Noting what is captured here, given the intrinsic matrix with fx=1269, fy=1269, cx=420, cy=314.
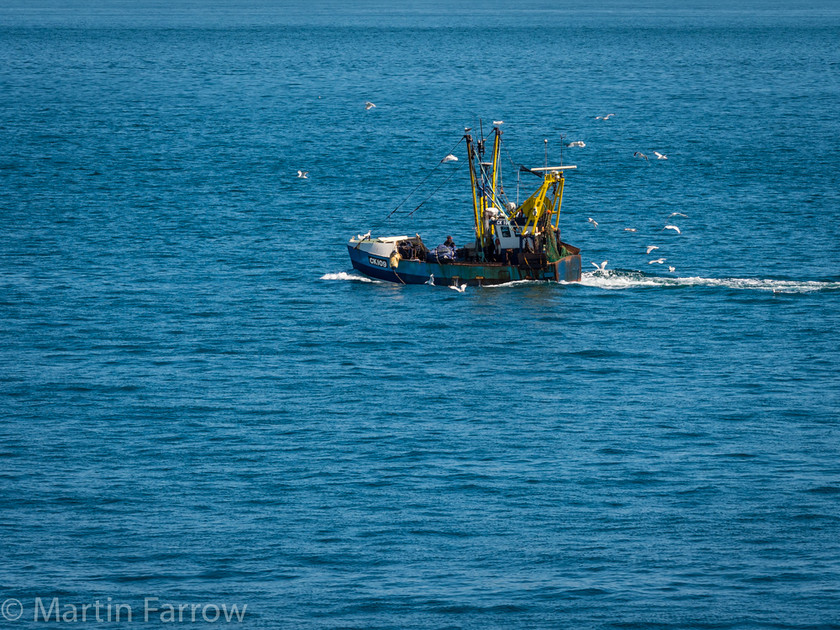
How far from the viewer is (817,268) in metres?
86.4

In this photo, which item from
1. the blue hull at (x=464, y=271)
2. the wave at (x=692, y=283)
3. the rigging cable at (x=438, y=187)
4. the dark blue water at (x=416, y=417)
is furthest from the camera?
the rigging cable at (x=438, y=187)

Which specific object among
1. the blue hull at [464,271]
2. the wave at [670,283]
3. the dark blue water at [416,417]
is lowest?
the dark blue water at [416,417]

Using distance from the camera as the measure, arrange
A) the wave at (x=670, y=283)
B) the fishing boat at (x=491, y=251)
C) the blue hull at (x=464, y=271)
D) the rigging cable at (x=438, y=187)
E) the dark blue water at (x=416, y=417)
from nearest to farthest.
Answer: the dark blue water at (x=416, y=417) < the fishing boat at (x=491, y=251) < the blue hull at (x=464, y=271) < the wave at (x=670, y=283) < the rigging cable at (x=438, y=187)

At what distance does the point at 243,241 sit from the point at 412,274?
21.5m

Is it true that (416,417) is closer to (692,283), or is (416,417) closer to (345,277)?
(345,277)

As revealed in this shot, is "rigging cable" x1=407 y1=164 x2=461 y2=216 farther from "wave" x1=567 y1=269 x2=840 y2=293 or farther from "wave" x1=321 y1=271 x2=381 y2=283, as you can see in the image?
"wave" x1=567 y1=269 x2=840 y2=293

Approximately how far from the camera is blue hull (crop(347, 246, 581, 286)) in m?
80.5

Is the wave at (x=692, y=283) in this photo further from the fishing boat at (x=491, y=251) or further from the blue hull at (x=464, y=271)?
the fishing boat at (x=491, y=251)

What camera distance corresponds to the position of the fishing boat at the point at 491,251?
8025cm

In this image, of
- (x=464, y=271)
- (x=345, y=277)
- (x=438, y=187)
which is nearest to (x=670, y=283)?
(x=464, y=271)

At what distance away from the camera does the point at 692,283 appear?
83125mm

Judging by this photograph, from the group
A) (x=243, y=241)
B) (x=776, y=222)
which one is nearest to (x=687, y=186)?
(x=776, y=222)

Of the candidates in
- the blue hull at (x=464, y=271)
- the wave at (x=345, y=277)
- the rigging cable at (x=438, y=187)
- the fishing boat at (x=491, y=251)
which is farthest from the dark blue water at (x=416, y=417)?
the rigging cable at (x=438, y=187)

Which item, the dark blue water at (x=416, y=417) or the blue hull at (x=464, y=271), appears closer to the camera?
the dark blue water at (x=416, y=417)
